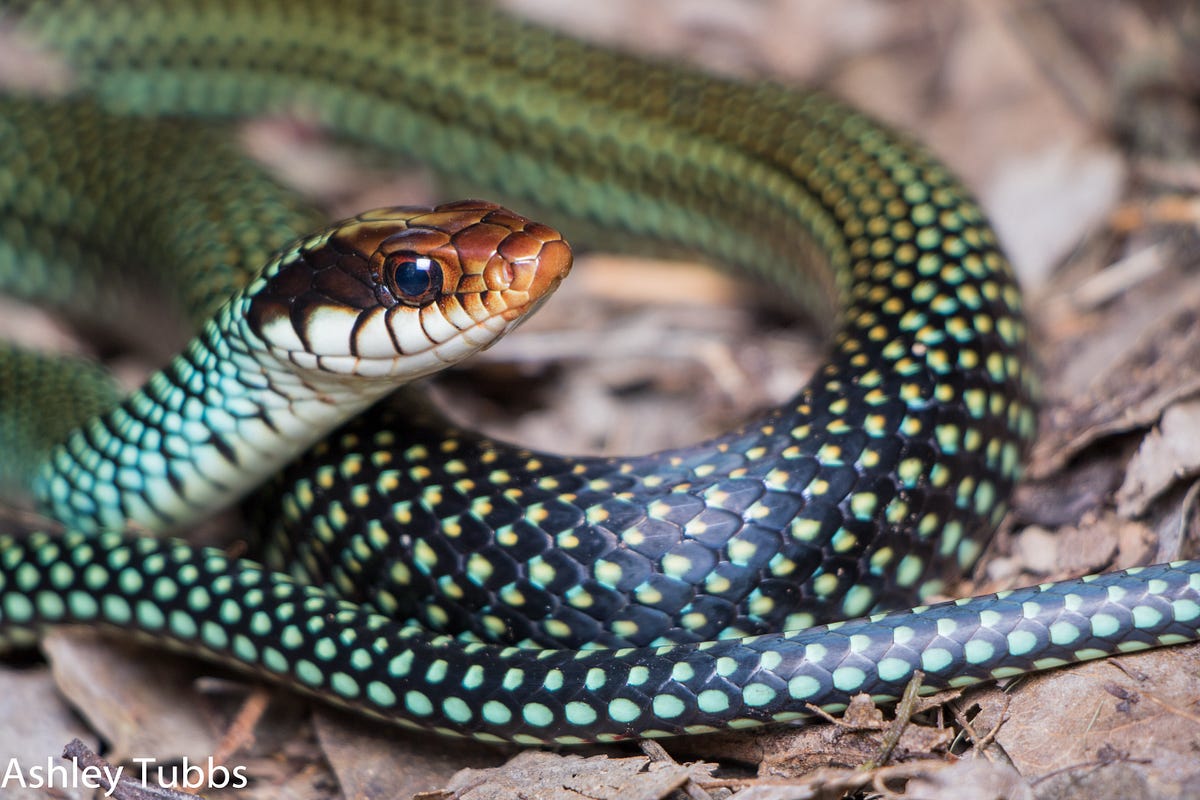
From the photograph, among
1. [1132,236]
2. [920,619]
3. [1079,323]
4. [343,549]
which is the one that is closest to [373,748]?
[343,549]

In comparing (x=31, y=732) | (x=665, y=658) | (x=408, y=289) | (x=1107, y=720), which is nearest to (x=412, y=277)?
(x=408, y=289)

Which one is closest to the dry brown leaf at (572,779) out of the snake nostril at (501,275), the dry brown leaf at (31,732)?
the dry brown leaf at (31,732)

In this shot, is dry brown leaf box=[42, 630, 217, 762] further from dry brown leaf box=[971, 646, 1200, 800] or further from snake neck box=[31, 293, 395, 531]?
dry brown leaf box=[971, 646, 1200, 800]

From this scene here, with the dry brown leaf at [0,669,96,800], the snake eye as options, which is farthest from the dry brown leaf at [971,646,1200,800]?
the dry brown leaf at [0,669,96,800]

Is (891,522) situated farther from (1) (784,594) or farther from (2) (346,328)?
(2) (346,328)

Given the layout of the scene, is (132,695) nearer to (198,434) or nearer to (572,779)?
(198,434)

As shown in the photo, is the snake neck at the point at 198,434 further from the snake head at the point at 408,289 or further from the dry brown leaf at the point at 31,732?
the dry brown leaf at the point at 31,732
